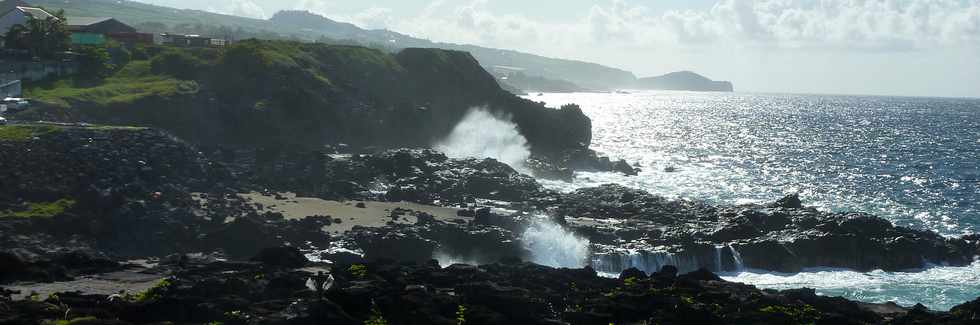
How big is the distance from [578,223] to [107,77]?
5099 centimetres

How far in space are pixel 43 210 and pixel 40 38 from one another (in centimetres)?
4367

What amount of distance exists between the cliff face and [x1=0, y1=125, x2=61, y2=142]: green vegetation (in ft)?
27.2

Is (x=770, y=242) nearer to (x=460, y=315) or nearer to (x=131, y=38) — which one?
(x=460, y=315)

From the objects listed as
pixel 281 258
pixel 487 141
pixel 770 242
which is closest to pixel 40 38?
pixel 487 141

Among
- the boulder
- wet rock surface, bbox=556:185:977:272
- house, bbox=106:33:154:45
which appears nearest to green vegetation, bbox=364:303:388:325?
the boulder

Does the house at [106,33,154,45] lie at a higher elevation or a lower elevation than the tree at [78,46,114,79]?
higher

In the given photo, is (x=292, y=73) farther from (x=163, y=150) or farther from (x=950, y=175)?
(x=950, y=175)

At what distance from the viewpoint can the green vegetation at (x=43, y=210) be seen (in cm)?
4888

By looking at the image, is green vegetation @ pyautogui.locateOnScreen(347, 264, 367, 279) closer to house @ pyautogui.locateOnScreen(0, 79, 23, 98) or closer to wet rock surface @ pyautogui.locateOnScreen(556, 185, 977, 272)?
wet rock surface @ pyautogui.locateOnScreen(556, 185, 977, 272)

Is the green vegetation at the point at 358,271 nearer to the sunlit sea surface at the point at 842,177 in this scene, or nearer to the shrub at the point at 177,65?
the sunlit sea surface at the point at 842,177

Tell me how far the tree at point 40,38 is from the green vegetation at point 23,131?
28.1 metres

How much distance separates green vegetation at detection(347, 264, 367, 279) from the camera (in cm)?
3438

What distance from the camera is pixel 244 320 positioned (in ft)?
95.9

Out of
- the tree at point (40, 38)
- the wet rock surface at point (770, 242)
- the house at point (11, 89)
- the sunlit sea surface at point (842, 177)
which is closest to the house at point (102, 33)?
the tree at point (40, 38)
